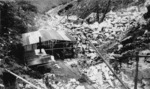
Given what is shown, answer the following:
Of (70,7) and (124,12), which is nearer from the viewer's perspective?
(124,12)

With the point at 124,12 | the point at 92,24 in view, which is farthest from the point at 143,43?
the point at 92,24

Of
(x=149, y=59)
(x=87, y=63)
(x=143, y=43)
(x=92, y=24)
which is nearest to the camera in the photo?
(x=149, y=59)

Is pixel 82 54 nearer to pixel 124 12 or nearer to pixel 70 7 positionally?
pixel 124 12

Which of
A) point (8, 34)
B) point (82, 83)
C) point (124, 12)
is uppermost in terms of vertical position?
point (124, 12)

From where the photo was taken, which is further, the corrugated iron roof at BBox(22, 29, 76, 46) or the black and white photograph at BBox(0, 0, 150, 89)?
the corrugated iron roof at BBox(22, 29, 76, 46)

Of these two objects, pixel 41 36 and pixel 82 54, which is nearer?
pixel 82 54

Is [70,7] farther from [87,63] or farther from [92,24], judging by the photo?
[87,63]

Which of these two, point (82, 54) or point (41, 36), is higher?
point (41, 36)

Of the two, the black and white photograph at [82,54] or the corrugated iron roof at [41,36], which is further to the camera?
the corrugated iron roof at [41,36]

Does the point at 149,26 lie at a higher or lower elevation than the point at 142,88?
higher

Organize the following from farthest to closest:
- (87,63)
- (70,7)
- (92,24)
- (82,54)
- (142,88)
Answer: (70,7) < (92,24) < (82,54) < (87,63) < (142,88)
